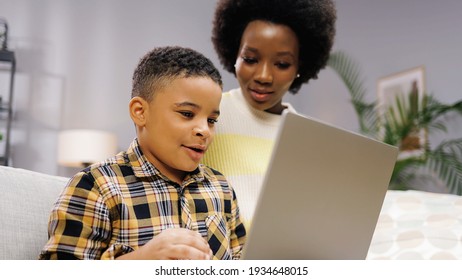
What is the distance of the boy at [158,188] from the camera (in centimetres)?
69

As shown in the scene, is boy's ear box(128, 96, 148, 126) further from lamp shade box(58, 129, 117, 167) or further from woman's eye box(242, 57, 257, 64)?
lamp shade box(58, 129, 117, 167)

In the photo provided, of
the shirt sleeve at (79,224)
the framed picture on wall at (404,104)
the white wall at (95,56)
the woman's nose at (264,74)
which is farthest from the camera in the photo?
the white wall at (95,56)

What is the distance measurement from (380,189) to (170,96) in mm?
329

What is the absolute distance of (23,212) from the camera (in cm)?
82

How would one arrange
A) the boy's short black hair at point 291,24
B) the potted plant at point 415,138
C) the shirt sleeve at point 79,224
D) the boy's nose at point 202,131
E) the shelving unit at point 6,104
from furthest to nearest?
the shelving unit at point 6,104 < the potted plant at point 415,138 < the boy's short black hair at point 291,24 < the boy's nose at point 202,131 < the shirt sleeve at point 79,224

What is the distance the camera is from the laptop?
1.85 feet

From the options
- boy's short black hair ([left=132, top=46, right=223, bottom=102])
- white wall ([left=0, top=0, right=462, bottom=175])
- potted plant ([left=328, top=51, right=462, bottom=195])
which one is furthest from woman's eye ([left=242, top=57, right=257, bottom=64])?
white wall ([left=0, top=0, right=462, bottom=175])

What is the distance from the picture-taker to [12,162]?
3.34 meters

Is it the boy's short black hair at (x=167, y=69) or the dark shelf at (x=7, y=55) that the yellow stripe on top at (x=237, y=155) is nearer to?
the boy's short black hair at (x=167, y=69)

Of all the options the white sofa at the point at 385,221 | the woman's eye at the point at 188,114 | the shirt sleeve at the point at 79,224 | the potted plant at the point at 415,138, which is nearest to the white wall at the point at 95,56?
the potted plant at the point at 415,138

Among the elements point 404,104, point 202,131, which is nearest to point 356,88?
point 404,104

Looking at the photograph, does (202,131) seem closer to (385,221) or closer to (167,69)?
(167,69)
